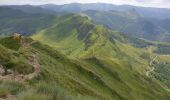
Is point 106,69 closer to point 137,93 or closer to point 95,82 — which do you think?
point 137,93

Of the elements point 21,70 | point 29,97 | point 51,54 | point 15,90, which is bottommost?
point 51,54

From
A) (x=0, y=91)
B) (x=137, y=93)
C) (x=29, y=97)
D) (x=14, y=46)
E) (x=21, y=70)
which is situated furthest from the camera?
(x=137, y=93)

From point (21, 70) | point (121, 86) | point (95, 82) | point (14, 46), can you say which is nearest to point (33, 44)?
point (14, 46)

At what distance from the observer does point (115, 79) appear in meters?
176

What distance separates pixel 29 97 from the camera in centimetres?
1753

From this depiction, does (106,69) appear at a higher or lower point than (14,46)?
lower

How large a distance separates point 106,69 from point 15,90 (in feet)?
A: 539

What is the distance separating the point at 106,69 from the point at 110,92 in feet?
159

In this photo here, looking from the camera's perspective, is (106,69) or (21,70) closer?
(21,70)

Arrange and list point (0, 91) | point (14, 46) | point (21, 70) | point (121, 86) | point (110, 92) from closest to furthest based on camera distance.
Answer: point (0, 91) < point (21, 70) < point (14, 46) < point (110, 92) < point (121, 86)

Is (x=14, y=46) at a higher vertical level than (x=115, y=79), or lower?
higher

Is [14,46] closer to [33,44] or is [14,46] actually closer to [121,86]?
[33,44]

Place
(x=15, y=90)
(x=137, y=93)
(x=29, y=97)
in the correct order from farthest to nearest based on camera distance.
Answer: (x=137, y=93) < (x=15, y=90) < (x=29, y=97)

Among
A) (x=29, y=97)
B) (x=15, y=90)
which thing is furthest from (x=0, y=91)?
(x=29, y=97)
